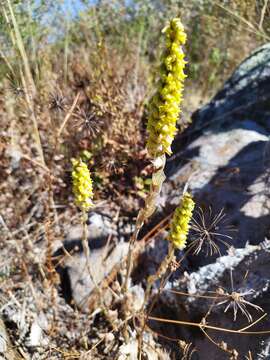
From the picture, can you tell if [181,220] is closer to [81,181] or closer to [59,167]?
[81,181]

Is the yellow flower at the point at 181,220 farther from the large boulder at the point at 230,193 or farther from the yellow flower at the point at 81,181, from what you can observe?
the large boulder at the point at 230,193

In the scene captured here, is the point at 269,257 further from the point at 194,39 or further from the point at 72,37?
the point at 194,39

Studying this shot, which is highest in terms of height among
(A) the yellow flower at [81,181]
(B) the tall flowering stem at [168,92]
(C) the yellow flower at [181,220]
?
(B) the tall flowering stem at [168,92]

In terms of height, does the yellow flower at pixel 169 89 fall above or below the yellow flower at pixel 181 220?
above

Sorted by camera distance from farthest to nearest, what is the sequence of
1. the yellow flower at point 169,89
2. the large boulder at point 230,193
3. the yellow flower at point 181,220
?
the large boulder at point 230,193
the yellow flower at point 181,220
the yellow flower at point 169,89

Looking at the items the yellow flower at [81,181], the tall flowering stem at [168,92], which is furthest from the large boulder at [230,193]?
the tall flowering stem at [168,92]

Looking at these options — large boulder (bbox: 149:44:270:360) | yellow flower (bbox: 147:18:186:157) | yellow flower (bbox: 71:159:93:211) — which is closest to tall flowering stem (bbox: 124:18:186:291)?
yellow flower (bbox: 147:18:186:157)

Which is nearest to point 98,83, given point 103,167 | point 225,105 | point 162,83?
point 103,167
